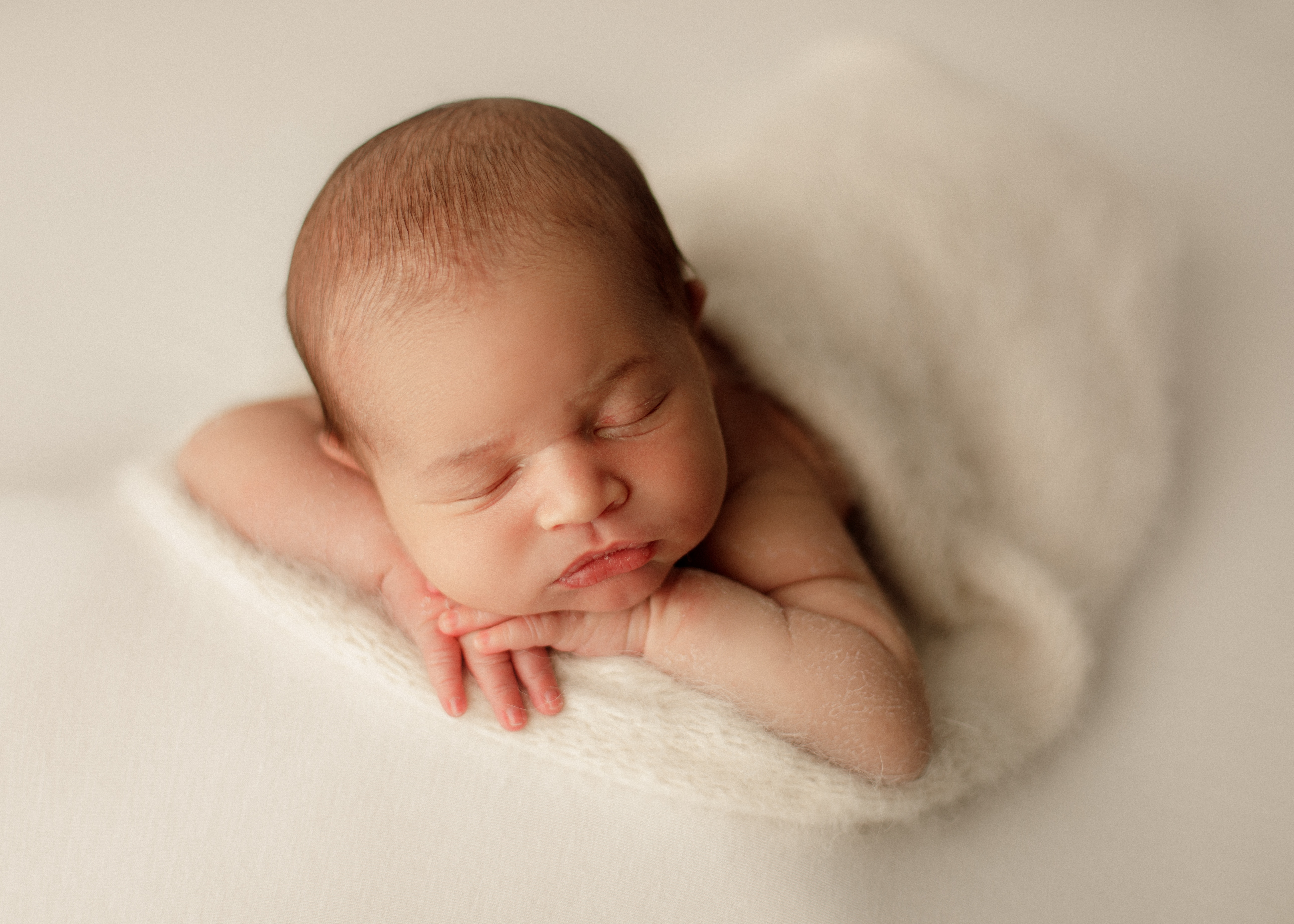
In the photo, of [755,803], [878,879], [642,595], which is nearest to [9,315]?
[642,595]

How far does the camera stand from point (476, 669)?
0.90 m

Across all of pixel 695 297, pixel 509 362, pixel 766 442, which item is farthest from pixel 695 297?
pixel 509 362

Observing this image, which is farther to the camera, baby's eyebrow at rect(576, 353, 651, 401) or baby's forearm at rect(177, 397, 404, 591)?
baby's forearm at rect(177, 397, 404, 591)

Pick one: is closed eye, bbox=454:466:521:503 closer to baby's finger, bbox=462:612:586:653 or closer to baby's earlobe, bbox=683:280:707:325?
baby's finger, bbox=462:612:586:653

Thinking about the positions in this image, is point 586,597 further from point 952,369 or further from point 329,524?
point 952,369

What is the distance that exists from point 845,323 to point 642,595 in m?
0.48

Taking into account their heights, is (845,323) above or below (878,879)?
above

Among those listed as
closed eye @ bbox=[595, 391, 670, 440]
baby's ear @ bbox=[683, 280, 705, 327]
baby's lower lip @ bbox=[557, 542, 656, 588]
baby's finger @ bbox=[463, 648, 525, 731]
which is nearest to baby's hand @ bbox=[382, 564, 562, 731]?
baby's finger @ bbox=[463, 648, 525, 731]

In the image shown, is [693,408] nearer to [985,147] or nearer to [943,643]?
[943,643]

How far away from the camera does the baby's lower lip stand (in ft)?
2.75

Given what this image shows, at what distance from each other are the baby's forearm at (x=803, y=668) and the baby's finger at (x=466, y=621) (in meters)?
0.15

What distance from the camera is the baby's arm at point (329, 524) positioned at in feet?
2.92

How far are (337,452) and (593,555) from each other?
1.16 feet

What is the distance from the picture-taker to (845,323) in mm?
1166
